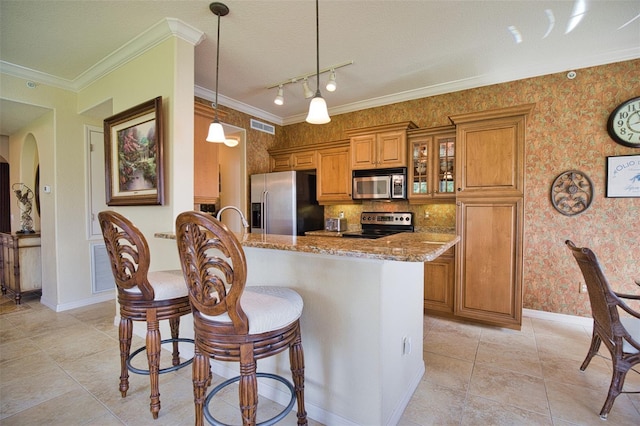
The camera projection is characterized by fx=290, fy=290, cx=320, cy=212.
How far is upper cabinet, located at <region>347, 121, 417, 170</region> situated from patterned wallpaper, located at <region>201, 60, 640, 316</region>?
0.85 metres

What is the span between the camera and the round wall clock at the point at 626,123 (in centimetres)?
278

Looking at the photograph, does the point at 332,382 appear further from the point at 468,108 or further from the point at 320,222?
the point at 468,108

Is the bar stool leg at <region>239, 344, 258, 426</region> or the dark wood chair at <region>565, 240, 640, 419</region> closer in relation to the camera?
the bar stool leg at <region>239, 344, 258, 426</region>

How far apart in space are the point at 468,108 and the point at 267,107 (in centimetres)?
284

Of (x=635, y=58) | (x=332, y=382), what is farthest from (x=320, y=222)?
(x=635, y=58)

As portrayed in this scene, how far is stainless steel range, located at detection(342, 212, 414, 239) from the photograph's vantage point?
152 inches

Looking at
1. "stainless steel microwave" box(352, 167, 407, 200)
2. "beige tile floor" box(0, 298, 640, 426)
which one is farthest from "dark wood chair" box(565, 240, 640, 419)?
"stainless steel microwave" box(352, 167, 407, 200)

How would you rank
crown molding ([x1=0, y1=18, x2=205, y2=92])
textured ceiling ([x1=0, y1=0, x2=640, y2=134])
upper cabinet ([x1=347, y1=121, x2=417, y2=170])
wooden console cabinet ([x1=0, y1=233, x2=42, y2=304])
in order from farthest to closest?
1. wooden console cabinet ([x1=0, y1=233, x2=42, y2=304])
2. upper cabinet ([x1=347, y1=121, x2=417, y2=170])
3. crown molding ([x1=0, y1=18, x2=205, y2=92])
4. textured ceiling ([x1=0, y1=0, x2=640, y2=134])

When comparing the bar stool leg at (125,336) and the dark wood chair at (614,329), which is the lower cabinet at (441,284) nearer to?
the dark wood chair at (614,329)

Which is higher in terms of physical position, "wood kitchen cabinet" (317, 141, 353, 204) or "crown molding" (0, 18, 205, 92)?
"crown molding" (0, 18, 205, 92)

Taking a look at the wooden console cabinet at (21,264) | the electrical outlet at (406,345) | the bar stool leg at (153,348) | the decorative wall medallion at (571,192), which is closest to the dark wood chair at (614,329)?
the electrical outlet at (406,345)

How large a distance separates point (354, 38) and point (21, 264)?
194 inches

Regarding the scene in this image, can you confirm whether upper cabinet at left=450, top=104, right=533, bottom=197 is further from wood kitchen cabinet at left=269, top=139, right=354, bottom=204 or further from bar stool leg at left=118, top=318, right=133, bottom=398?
bar stool leg at left=118, top=318, right=133, bottom=398

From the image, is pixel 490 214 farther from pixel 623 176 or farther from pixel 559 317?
pixel 559 317
